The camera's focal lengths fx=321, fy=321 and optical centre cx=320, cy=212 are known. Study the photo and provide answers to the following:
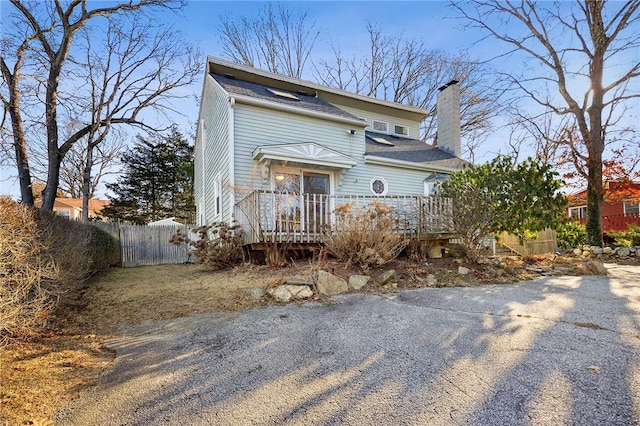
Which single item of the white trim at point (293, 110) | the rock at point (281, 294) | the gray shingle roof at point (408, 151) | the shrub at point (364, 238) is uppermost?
the white trim at point (293, 110)

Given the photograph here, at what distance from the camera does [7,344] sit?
272 cm

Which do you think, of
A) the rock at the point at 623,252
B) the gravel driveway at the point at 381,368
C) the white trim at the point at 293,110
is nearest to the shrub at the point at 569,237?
the rock at the point at 623,252

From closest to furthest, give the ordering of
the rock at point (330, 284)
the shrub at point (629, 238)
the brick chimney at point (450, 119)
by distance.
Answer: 1. the rock at point (330, 284)
2. the shrub at point (629, 238)
3. the brick chimney at point (450, 119)

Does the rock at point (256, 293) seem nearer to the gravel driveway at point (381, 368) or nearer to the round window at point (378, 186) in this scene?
the gravel driveway at point (381, 368)

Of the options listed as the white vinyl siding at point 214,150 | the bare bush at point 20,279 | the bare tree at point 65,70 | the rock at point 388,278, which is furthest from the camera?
the bare tree at point 65,70

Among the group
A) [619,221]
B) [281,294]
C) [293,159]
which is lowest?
[281,294]

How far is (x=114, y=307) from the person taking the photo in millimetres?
4496

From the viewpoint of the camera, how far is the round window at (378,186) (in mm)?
10617

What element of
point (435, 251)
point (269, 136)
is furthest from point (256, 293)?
point (269, 136)

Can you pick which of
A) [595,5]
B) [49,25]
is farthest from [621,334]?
[49,25]

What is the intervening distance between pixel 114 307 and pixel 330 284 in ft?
10.1

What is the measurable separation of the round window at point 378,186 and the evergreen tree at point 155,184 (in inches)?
597

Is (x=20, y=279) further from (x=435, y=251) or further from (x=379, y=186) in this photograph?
(x=379, y=186)

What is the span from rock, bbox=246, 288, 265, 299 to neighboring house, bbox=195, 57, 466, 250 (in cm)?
185
